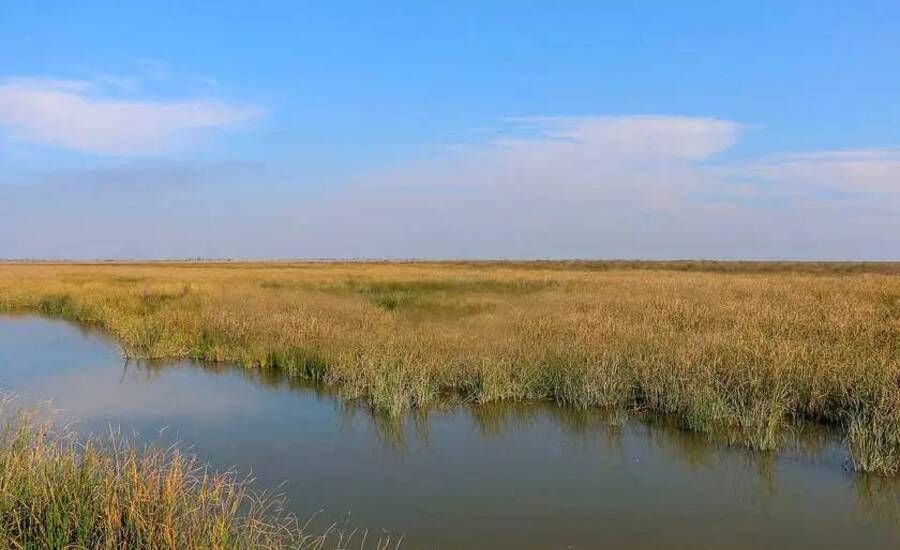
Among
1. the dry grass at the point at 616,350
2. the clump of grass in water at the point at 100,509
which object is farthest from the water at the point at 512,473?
the clump of grass in water at the point at 100,509

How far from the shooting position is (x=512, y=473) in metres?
6.61

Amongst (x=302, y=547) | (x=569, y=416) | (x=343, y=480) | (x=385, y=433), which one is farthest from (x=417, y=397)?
(x=302, y=547)

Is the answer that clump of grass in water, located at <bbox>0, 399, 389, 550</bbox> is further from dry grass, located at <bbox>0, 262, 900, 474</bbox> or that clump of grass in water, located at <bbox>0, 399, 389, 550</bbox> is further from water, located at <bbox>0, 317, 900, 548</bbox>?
dry grass, located at <bbox>0, 262, 900, 474</bbox>

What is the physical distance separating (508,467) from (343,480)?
5.57 ft

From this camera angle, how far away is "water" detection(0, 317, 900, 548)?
5219 millimetres

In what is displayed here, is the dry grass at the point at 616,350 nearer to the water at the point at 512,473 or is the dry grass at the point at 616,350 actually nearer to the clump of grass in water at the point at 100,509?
the water at the point at 512,473

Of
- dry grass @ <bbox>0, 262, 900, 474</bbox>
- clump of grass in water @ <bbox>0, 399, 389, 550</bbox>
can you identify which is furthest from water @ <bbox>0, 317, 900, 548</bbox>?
clump of grass in water @ <bbox>0, 399, 389, 550</bbox>

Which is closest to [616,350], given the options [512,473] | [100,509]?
[512,473]

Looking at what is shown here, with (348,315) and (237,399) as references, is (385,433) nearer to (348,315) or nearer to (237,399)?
(237,399)

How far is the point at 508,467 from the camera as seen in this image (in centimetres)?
681

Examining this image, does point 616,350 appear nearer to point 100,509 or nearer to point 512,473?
point 512,473

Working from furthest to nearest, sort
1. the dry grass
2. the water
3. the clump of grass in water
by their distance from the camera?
the dry grass, the water, the clump of grass in water

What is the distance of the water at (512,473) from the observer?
5219mm

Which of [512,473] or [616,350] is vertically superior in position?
[616,350]
